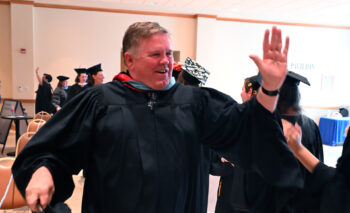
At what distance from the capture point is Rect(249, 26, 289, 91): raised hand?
1.13 m

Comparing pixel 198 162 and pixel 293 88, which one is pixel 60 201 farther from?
pixel 293 88

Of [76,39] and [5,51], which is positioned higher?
[76,39]

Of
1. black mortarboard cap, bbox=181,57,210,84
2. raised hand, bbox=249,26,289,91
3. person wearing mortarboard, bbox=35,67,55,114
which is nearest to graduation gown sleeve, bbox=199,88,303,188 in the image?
raised hand, bbox=249,26,289,91

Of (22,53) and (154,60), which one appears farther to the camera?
(22,53)

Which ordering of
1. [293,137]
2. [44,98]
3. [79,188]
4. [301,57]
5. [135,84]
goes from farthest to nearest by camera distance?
1. [301,57]
2. [44,98]
3. [79,188]
4. [293,137]
5. [135,84]

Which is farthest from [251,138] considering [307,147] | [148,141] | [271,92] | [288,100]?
[307,147]

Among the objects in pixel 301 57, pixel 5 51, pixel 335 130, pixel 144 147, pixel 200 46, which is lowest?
pixel 335 130

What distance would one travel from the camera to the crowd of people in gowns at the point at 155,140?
1229 millimetres

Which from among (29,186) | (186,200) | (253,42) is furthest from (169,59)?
(253,42)

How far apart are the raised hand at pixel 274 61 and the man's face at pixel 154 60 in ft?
1.32

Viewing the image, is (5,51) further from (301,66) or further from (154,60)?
(301,66)

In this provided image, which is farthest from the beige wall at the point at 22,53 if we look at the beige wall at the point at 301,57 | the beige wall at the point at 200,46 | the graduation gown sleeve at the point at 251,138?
the graduation gown sleeve at the point at 251,138

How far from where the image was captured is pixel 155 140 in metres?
1.34

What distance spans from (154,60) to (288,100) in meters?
1.02
